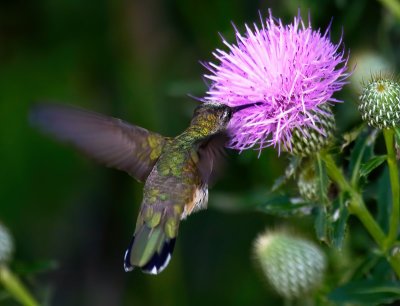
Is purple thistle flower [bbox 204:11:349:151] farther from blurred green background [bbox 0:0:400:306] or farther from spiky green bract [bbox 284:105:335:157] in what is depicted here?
blurred green background [bbox 0:0:400:306]

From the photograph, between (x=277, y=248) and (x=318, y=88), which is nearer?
(x=318, y=88)

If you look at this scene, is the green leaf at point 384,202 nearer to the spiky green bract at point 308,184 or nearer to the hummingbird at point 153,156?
the spiky green bract at point 308,184

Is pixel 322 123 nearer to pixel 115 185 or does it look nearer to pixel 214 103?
pixel 214 103

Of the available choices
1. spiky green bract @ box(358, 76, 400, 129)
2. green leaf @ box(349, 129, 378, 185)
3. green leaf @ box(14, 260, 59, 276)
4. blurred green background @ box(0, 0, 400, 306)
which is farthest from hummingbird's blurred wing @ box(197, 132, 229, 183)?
blurred green background @ box(0, 0, 400, 306)

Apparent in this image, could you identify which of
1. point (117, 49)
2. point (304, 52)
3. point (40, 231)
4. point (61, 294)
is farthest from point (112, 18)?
point (304, 52)

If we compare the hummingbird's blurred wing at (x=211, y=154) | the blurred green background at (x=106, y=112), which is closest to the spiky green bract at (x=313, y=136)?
the hummingbird's blurred wing at (x=211, y=154)

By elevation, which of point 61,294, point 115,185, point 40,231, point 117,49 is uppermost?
point 117,49

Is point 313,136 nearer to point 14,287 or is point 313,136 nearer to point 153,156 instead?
point 153,156
